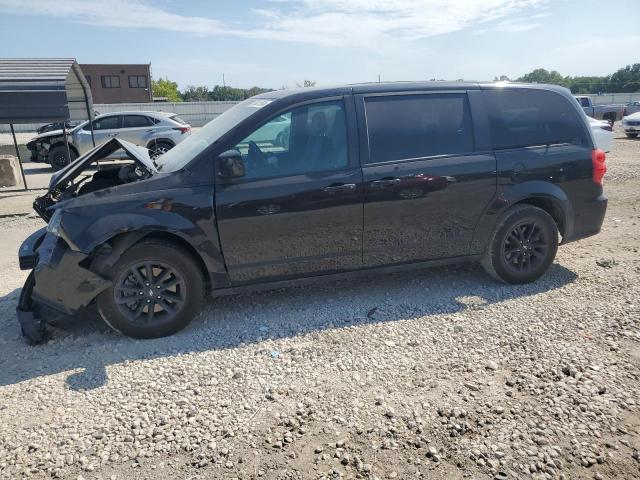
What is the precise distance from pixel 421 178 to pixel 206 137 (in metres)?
1.95

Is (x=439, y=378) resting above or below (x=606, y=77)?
below

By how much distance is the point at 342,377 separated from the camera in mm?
3424

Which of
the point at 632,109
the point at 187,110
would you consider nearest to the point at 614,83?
the point at 632,109

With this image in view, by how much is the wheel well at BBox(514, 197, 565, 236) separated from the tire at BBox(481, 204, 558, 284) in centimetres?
9

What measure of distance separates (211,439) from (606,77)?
7098 cm

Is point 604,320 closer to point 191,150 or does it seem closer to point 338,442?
point 338,442

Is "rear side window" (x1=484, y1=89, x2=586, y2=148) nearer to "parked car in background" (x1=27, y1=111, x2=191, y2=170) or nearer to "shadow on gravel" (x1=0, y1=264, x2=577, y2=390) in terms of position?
"shadow on gravel" (x1=0, y1=264, x2=577, y2=390)

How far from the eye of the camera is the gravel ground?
2664 mm

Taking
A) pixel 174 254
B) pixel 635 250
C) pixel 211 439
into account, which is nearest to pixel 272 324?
pixel 174 254

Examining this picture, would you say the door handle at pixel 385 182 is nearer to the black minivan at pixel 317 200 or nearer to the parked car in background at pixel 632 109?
the black minivan at pixel 317 200

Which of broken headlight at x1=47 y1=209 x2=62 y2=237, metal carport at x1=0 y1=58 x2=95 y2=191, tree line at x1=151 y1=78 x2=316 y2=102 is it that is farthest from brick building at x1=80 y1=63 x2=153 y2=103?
broken headlight at x1=47 y1=209 x2=62 y2=237

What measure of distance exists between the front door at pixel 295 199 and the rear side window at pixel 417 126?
0.83 feet

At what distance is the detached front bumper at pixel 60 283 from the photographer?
147 inches

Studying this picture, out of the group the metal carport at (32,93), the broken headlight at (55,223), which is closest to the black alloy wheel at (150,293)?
the broken headlight at (55,223)
